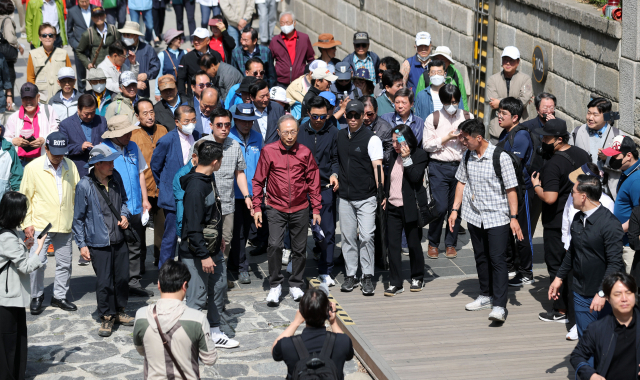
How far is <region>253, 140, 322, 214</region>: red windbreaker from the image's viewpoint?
8.79 metres

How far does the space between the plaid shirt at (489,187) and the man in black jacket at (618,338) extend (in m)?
2.43

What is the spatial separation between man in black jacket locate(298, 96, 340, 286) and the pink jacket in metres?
3.34

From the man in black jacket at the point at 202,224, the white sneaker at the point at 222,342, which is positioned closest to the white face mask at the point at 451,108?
the man in black jacket at the point at 202,224

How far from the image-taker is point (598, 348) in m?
5.66

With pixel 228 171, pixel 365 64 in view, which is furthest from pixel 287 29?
pixel 228 171

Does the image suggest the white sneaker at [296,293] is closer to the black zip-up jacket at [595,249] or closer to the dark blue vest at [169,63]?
the black zip-up jacket at [595,249]

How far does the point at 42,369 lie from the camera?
761 centimetres

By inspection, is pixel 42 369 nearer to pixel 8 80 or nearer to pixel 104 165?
pixel 104 165

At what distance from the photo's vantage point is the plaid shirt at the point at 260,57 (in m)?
14.2

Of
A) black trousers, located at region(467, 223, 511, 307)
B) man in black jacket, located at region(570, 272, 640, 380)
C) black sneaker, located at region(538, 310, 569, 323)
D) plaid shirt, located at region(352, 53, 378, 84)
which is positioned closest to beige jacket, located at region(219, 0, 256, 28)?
plaid shirt, located at region(352, 53, 378, 84)

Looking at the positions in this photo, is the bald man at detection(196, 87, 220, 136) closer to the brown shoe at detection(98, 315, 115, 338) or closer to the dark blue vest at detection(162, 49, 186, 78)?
the brown shoe at detection(98, 315, 115, 338)

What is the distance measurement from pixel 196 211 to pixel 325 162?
2342mm

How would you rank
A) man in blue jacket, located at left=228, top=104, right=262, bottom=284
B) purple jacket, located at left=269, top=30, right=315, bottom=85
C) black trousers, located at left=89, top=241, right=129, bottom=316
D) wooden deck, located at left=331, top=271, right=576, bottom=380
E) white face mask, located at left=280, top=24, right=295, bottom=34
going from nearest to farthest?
wooden deck, located at left=331, top=271, right=576, bottom=380, black trousers, located at left=89, top=241, right=129, bottom=316, man in blue jacket, located at left=228, top=104, right=262, bottom=284, white face mask, located at left=280, top=24, right=295, bottom=34, purple jacket, located at left=269, top=30, right=315, bottom=85

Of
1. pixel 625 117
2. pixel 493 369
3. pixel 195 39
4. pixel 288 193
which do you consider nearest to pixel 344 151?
pixel 288 193
